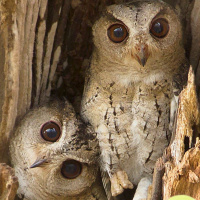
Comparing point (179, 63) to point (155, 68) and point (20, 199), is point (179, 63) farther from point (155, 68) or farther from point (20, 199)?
point (20, 199)

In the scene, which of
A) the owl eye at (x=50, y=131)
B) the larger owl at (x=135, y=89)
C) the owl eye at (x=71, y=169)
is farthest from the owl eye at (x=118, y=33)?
the owl eye at (x=71, y=169)

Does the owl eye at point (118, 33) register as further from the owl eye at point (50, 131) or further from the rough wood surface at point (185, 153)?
the owl eye at point (50, 131)

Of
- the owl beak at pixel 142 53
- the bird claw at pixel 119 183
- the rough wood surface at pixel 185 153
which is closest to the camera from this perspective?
the rough wood surface at pixel 185 153

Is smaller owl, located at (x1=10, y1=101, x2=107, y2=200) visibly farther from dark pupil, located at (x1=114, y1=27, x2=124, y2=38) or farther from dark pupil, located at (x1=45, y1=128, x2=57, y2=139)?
dark pupil, located at (x1=114, y1=27, x2=124, y2=38)

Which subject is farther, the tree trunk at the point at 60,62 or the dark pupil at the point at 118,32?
the dark pupil at the point at 118,32

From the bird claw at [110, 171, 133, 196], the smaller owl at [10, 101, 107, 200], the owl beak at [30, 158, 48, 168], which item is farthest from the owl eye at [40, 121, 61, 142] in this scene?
the bird claw at [110, 171, 133, 196]

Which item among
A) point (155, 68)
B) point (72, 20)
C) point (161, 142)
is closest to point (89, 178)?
point (161, 142)

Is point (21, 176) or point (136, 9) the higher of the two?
point (136, 9)

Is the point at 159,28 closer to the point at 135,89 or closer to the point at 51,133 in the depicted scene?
the point at 135,89
